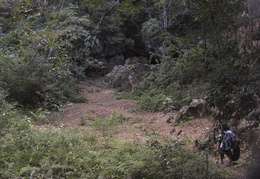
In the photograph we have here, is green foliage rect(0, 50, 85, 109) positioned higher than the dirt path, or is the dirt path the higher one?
green foliage rect(0, 50, 85, 109)

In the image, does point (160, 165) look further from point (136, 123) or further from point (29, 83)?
point (29, 83)

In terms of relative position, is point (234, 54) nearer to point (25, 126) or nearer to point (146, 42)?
point (25, 126)

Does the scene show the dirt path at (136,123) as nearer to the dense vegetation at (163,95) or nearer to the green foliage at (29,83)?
the dense vegetation at (163,95)

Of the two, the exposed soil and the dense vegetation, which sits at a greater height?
the dense vegetation

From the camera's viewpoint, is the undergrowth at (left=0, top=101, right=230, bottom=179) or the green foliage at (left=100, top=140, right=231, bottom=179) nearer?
the green foliage at (left=100, top=140, right=231, bottom=179)

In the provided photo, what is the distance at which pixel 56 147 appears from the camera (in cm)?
451

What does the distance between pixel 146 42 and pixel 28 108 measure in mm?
14074

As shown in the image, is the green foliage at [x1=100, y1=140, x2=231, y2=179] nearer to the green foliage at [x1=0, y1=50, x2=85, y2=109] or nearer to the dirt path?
the dirt path

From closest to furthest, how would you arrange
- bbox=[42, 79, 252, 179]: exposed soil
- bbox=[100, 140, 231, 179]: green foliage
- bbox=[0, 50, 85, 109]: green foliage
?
bbox=[100, 140, 231, 179]: green foliage → bbox=[42, 79, 252, 179]: exposed soil → bbox=[0, 50, 85, 109]: green foliage

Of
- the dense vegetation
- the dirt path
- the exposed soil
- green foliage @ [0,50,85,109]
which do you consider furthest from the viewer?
green foliage @ [0,50,85,109]

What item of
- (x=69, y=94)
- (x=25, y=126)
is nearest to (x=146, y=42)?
(x=69, y=94)

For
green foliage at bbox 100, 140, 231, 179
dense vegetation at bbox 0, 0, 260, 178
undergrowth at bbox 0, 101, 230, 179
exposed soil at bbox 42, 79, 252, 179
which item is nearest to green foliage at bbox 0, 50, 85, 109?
dense vegetation at bbox 0, 0, 260, 178

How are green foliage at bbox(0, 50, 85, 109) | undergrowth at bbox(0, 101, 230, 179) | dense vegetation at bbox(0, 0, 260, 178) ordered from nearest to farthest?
dense vegetation at bbox(0, 0, 260, 178) → undergrowth at bbox(0, 101, 230, 179) → green foliage at bbox(0, 50, 85, 109)

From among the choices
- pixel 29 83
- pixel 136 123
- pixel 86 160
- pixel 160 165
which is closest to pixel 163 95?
pixel 160 165
